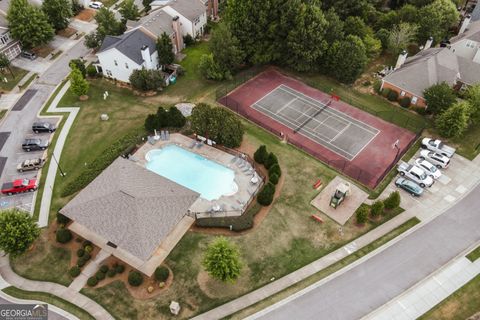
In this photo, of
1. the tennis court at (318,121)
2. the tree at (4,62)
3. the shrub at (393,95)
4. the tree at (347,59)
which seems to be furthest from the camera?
the tree at (4,62)

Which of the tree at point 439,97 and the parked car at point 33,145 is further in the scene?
the tree at point 439,97

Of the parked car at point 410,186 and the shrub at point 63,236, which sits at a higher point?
the parked car at point 410,186

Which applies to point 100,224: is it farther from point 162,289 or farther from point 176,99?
point 176,99

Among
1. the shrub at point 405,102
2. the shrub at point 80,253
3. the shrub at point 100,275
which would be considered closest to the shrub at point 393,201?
the shrub at point 405,102

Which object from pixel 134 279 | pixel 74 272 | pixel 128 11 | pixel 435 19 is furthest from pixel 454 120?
pixel 128 11

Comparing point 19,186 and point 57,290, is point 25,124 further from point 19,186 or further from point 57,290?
point 57,290

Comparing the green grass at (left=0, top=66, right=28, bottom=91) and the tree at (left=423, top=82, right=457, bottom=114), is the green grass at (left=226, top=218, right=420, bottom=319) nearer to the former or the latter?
the tree at (left=423, top=82, right=457, bottom=114)

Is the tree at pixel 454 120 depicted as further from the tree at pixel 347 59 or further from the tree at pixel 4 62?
the tree at pixel 4 62
